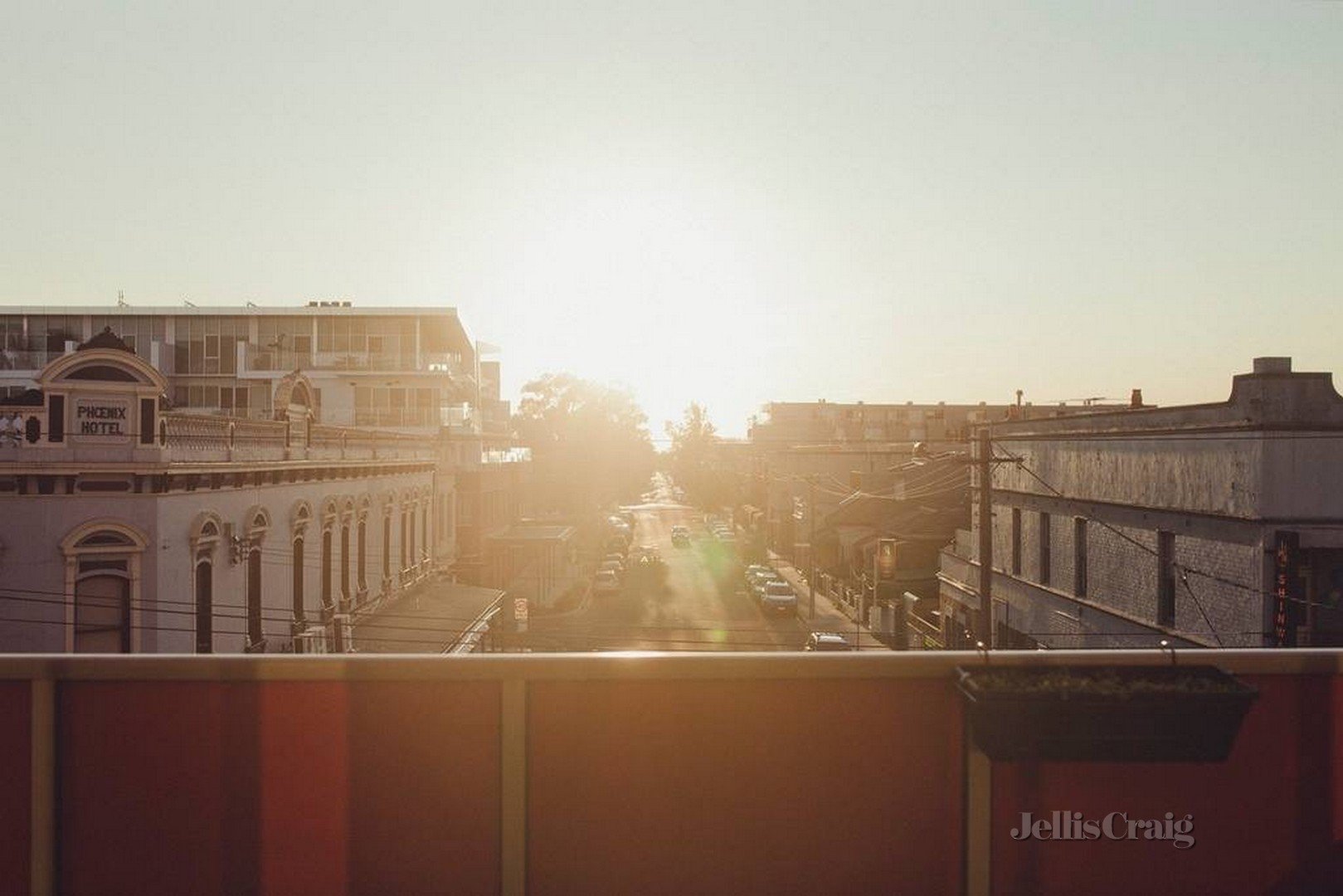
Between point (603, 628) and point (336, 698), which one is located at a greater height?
point (336, 698)

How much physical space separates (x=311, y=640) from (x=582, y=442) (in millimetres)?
58372

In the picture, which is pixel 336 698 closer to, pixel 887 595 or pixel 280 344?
pixel 887 595

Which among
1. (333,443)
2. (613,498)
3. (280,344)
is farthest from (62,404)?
(613,498)

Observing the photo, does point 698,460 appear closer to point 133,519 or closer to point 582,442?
point 582,442

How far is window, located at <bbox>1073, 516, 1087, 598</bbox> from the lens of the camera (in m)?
23.0

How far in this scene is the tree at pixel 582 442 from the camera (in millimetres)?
76250

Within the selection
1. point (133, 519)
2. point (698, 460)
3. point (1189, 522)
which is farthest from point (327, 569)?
point (698, 460)

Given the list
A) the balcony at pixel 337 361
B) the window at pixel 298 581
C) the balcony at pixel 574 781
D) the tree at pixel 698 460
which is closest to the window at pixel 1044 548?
the window at pixel 298 581

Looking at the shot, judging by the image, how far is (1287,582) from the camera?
1599 centimetres

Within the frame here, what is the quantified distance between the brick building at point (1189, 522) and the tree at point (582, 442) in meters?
51.9

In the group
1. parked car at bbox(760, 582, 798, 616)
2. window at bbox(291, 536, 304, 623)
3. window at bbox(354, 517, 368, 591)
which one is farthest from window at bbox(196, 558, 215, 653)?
parked car at bbox(760, 582, 798, 616)

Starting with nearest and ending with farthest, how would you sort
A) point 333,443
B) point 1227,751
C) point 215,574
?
1. point 1227,751
2. point 215,574
3. point 333,443

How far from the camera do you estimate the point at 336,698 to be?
3.76m

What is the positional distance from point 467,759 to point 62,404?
1380 centimetres
